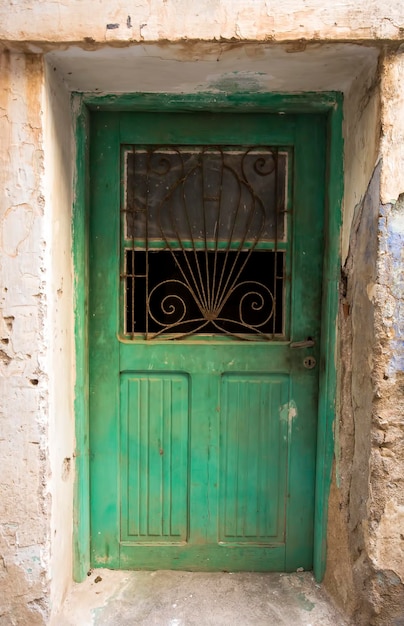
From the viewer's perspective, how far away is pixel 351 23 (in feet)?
5.68

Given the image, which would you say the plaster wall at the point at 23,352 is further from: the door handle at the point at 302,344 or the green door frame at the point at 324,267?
the door handle at the point at 302,344

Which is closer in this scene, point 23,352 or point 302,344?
point 23,352

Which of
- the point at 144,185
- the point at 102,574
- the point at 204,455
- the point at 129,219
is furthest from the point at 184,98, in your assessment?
the point at 102,574

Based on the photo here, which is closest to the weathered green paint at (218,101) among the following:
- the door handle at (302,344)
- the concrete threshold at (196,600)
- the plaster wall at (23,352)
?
the plaster wall at (23,352)

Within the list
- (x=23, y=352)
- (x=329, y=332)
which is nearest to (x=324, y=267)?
(x=329, y=332)

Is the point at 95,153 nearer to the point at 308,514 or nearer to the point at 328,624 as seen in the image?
the point at 308,514

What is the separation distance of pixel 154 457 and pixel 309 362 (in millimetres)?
822

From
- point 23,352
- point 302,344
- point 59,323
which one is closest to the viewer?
point 23,352

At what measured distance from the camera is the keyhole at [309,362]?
2336mm

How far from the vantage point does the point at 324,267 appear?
2318 millimetres

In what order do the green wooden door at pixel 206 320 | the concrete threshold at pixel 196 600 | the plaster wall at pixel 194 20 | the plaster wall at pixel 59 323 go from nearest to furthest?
A: the plaster wall at pixel 194 20 → the plaster wall at pixel 59 323 → the concrete threshold at pixel 196 600 → the green wooden door at pixel 206 320

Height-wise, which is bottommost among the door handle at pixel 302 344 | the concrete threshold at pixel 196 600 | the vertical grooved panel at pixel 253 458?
the concrete threshold at pixel 196 600

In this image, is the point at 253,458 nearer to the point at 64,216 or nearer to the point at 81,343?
the point at 81,343

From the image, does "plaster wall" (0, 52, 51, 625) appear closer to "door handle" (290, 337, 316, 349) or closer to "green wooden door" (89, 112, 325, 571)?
"green wooden door" (89, 112, 325, 571)
